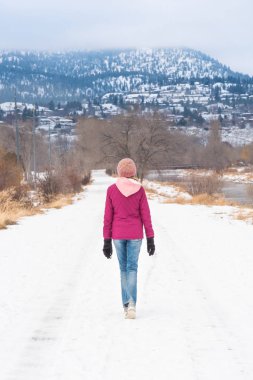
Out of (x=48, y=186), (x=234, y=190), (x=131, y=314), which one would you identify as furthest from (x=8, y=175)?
(x=234, y=190)

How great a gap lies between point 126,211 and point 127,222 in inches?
5.2

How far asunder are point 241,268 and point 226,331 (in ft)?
13.5

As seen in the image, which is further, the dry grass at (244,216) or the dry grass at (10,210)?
the dry grass at (244,216)

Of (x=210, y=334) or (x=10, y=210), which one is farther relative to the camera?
(x=10, y=210)

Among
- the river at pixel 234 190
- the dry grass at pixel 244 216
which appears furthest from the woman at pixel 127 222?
the river at pixel 234 190

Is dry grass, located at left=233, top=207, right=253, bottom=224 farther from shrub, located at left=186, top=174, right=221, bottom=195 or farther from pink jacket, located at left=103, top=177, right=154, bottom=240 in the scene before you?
pink jacket, located at left=103, top=177, right=154, bottom=240

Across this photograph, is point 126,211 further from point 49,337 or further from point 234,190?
point 234,190

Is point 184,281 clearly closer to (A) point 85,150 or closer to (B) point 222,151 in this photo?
(A) point 85,150

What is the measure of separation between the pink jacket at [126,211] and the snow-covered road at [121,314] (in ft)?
3.31

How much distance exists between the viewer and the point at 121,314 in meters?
6.24

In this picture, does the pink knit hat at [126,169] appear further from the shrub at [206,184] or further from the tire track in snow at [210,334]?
the shrub at [206,184]

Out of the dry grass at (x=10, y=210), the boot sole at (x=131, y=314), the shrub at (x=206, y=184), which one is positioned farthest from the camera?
the shrub at (x=206, y=184)

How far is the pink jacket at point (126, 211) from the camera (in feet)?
20.0

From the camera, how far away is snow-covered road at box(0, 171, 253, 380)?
14.6ft
